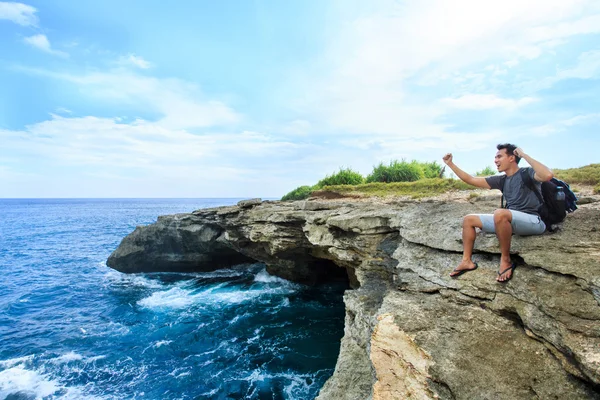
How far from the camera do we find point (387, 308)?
643 centimetres

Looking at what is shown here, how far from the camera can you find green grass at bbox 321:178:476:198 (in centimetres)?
1756

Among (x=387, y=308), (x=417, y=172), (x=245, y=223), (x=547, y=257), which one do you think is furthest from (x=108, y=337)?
(x=417, y=172)

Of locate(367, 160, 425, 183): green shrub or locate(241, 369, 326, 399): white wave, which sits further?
locate(367, 160, 425, 183): green shrub

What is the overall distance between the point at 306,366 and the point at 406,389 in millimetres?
8899

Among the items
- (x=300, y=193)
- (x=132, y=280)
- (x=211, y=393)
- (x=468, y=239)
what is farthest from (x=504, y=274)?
(x=132, y=280)

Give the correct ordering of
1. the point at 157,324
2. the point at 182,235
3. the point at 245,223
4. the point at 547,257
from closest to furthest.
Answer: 1. the point at 547,257
2. the point at 157,324
3. the point at 245,223
4. the point at 182,235

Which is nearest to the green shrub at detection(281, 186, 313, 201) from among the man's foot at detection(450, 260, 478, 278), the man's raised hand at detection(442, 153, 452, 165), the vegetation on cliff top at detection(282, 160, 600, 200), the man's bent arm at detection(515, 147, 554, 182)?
the vegetation on cliff top at detection(282, 160, 600, 200)

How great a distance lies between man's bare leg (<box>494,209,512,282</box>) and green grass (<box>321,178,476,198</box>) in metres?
11.2

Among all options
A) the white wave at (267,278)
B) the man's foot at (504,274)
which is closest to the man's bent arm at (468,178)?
the man's foot at (504,274)

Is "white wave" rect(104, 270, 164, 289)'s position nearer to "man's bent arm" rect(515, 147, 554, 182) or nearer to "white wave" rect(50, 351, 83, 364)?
"white wave" rect(50, 351, 83, 364)

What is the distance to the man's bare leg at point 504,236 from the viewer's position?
570 cm

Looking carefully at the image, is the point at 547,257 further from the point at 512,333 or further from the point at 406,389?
the point at 406,389

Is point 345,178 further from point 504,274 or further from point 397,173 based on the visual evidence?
point 504,274

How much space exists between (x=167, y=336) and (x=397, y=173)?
22.1 meters
